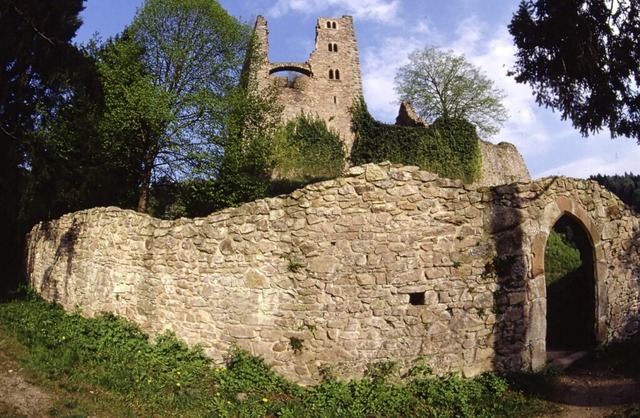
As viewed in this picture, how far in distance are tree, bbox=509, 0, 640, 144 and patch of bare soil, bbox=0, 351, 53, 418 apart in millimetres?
12688

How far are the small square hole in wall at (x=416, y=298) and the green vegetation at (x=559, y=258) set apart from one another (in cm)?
623

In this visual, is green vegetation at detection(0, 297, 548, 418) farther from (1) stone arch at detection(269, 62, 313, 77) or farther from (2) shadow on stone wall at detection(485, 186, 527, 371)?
(1) stone arch at detection(269, 62, 313, 77)

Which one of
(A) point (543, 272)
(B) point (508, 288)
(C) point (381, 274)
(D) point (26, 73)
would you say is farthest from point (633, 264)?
(D) point (26, 73)

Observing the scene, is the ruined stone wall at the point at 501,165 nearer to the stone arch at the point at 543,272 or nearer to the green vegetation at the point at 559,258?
the green vegetation at the point at 559,258

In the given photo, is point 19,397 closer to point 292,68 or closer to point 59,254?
point 59,254

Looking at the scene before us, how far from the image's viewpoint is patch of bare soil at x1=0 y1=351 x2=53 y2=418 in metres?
5.96

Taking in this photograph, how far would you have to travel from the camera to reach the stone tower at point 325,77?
1043 inches

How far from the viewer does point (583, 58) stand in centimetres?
1129

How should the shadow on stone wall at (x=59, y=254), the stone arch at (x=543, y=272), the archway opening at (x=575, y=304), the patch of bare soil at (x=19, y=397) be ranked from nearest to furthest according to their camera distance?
→ the patch of bare soil at (x=19, y=397), the stone arch at (x=543, y=272), the archway opening at (x=575, y=304), the shadow on stone wall at (x=59, y=254)

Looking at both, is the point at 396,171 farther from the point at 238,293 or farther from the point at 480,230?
the point at 238,293

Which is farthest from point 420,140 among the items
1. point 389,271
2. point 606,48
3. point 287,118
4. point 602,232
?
point 389,271

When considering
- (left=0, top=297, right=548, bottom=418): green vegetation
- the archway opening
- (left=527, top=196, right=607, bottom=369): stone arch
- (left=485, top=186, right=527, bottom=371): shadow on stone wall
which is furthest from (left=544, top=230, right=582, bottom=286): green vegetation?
(left=0, top=297, right=548, bottom=418): green vegetation

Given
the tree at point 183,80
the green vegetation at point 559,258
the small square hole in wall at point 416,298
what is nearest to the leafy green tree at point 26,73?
the tree at point 183,80

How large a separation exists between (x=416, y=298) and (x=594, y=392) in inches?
112
